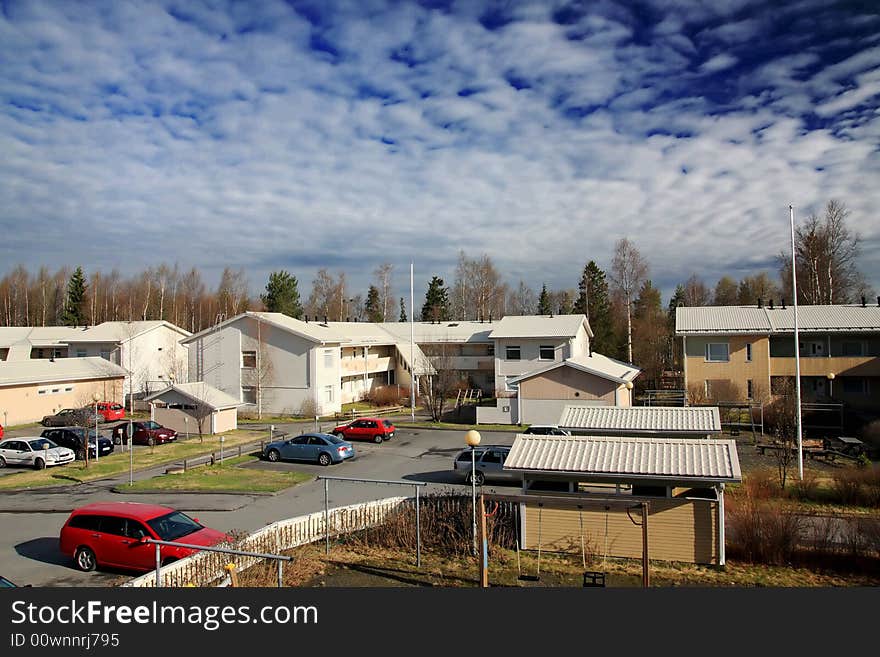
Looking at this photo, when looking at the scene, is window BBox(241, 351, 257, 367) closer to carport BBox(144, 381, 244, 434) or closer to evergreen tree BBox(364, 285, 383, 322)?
carport BBox(144, 381, 244, 434)

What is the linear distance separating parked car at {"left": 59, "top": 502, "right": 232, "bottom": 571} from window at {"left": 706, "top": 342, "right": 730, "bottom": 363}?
1433 inches

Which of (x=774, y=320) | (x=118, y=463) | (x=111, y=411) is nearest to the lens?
(x=118, y=463)

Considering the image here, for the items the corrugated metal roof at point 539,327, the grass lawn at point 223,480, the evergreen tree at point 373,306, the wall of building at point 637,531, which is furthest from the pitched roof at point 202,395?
the evergreen tree at point 373,306

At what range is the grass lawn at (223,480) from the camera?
22.2 meters

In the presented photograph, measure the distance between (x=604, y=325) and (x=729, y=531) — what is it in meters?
45.6

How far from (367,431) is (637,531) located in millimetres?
21619

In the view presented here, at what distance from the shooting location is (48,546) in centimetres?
1568

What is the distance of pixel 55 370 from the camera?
42406 millimetres

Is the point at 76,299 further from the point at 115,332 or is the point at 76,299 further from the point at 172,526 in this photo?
the point at 172,526

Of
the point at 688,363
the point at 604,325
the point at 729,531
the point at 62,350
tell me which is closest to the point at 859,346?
the point at 688,363

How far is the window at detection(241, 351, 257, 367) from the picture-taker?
46000 mm

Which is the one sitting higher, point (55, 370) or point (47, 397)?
point (55, 370)

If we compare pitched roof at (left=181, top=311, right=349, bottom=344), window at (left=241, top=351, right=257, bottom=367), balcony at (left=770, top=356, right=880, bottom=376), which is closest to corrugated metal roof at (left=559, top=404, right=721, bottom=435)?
balcony at (left=770, top=356, right=880, bottom=376)

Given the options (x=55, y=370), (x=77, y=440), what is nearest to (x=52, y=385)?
(x=55, y=370)
